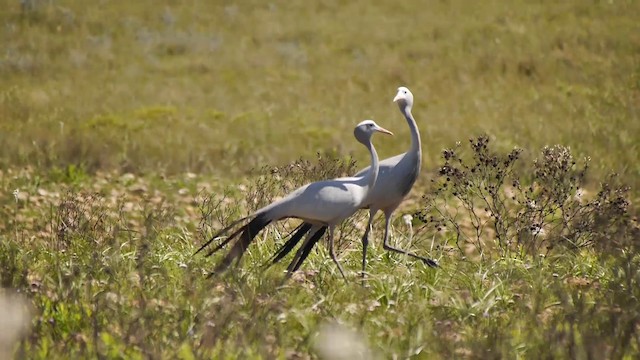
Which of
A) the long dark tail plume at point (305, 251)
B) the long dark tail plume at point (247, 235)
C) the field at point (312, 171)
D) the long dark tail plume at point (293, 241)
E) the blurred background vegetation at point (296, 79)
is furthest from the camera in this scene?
the blurred background vegetation at point (296, 79)

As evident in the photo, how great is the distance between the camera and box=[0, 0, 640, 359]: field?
228 inches

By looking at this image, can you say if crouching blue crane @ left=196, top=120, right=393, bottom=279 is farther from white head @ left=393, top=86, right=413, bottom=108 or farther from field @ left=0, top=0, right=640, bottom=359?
white head @ left=393, top=86, right=413, bottom=108

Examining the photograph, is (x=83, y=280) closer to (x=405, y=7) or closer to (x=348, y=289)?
(x=348, y=289)

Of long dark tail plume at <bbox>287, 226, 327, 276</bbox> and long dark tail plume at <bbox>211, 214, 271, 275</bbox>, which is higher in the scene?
long dark tail plume at <bbox>211, 214, 271, 275</bbox>

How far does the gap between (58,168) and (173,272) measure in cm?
744

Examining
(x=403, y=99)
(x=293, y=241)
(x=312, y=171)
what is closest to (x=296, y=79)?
(x=312, y=171)

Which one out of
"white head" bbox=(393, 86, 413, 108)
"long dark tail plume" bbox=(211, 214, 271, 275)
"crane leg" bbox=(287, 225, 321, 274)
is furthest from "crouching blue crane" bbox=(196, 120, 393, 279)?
"white head" bbox=(393, 86, 413, 108)

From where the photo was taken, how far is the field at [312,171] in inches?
228

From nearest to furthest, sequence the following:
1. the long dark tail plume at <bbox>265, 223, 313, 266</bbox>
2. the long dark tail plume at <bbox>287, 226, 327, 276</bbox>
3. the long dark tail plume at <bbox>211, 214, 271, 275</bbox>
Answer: the long dark tail plume at <bbox>211, 214, 271, 275</bbox> → the long dark tail plume at <bbox>287, 226, 327, 276</bbox> → the long dark tail plume at <bbox>265, 223, 313, 266</bbox>

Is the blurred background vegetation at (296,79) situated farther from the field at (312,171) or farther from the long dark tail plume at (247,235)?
the long dark tail plume at (247,235)

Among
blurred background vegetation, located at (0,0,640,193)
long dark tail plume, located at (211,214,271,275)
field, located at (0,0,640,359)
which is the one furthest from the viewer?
blurred background vegetation, located at (0,0,640,193)

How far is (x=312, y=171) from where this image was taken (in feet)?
31.7

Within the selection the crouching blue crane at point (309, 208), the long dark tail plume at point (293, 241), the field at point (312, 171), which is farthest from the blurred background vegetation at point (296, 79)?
the crouching blue crane at point (309, 208)

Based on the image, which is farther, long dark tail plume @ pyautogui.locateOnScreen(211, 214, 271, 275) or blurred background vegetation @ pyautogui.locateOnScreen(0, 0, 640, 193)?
blurred background vegetation @ pyautogui.locateOnScreen(0, 0, 640, 193)
